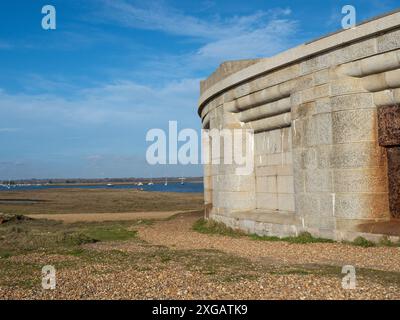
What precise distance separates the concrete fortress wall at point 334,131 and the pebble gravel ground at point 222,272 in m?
0.84

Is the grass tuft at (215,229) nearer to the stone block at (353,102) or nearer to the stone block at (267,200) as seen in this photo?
the stone block at (267,200)

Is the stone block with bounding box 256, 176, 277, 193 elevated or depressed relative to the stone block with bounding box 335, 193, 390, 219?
elevated

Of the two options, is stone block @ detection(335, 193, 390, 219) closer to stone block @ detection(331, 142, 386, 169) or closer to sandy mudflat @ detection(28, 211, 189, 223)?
stone block @ detection(331, 142, 386, 169)

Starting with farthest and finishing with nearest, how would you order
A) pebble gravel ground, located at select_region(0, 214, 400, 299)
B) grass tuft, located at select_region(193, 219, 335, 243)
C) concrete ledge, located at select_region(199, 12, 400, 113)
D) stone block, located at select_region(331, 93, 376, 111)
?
1. grass tuft, located at select_region(193, 219, 335, 243)
2. stone block, located at select_region(331, 93, 376, 111)
3. concrete ledge, located at select_region(199, 12, 400, 113)
4. pebble gravel ground, located at select_region(0, 214, 400, 299)

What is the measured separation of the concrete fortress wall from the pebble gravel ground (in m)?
0.84

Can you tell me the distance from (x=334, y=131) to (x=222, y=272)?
444cm

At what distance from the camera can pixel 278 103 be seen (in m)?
11.8

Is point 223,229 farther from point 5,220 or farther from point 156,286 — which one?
point 5,220

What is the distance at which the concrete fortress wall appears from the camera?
30.2 feet

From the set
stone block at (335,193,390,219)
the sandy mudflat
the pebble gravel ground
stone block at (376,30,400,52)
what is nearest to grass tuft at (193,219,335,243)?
the pebble gravel ground

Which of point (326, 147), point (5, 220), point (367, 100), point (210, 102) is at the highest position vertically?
point (210, 102)

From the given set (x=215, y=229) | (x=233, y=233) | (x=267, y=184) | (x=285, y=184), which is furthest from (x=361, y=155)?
(x=215, y=229)
